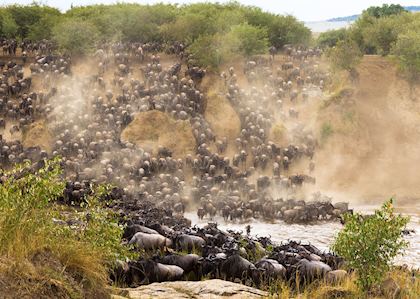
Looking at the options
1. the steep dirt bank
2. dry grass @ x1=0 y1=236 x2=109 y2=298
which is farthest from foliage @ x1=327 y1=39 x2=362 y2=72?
dry grass @ x1=0 y1=236 x2=109 y2=298

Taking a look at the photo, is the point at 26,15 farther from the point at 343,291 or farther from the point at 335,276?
the point at 343,291

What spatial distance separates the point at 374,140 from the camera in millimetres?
46938

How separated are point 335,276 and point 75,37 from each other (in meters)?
39.7

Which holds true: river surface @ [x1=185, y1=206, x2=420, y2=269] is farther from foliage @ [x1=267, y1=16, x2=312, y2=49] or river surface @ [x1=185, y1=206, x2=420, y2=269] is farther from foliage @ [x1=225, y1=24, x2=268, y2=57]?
foliage @ [x1=267, y1=16, x2=312, y2=49]

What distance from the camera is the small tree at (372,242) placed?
15.5 m

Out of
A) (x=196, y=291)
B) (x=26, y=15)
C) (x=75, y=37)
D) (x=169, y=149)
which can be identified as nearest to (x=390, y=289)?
(x=196, y=291)

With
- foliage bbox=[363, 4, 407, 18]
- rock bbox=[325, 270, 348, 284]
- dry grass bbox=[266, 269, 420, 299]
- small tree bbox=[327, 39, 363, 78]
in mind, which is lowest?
rock bbox=[325, 270, 348, 284]

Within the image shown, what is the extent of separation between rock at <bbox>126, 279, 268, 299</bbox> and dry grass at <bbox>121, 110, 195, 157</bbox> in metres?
27.3

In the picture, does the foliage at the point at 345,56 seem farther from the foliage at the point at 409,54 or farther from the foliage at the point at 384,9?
the foliage at the point at 384,9

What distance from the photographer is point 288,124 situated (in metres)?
45.9

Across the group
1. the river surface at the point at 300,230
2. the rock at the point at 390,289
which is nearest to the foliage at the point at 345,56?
the river surface at the point at 300,230

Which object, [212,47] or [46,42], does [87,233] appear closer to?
[212,47]

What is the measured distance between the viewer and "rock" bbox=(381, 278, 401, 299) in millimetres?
16016

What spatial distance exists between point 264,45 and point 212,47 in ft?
16.5
